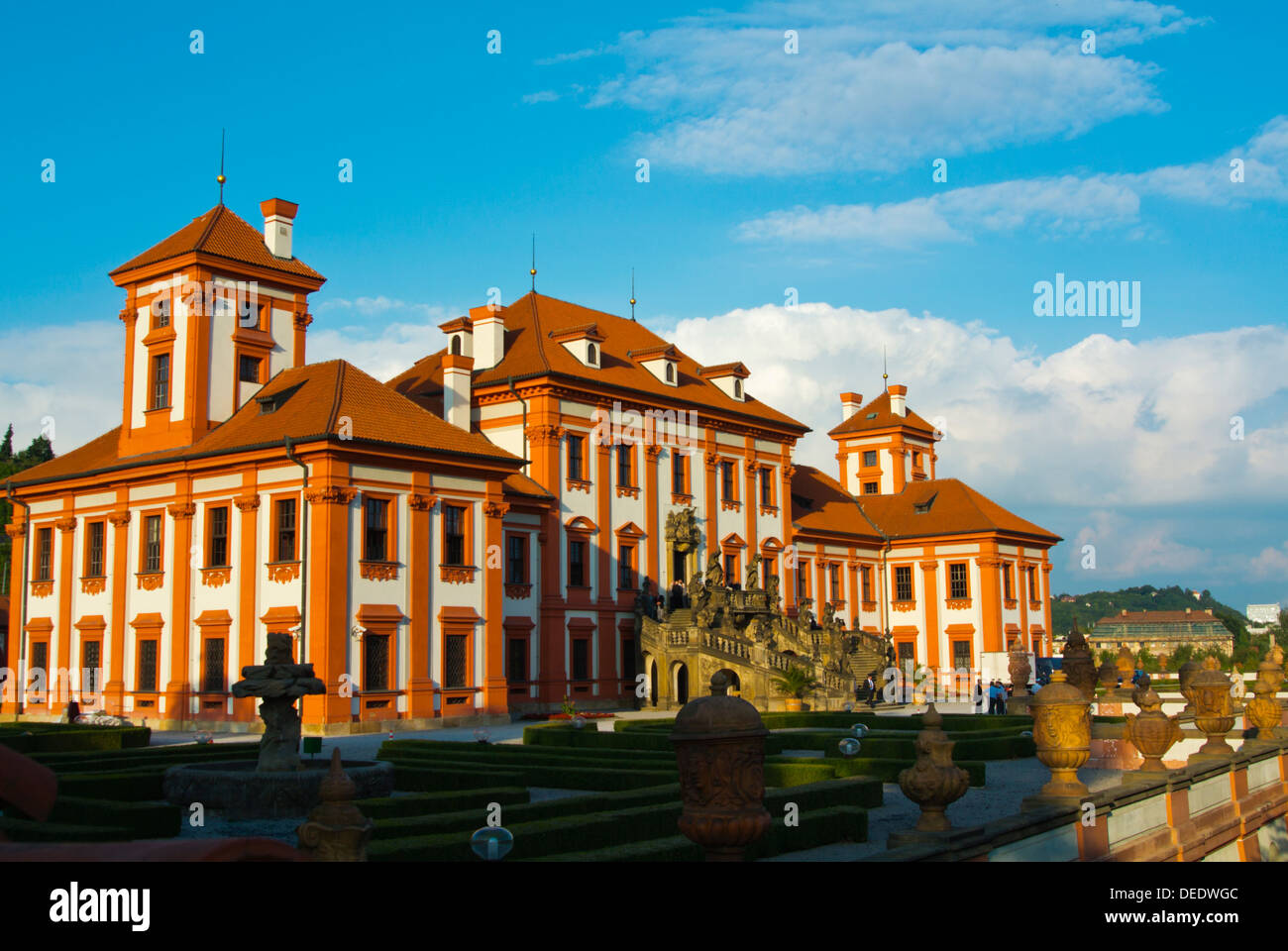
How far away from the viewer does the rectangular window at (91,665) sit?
40031 mm

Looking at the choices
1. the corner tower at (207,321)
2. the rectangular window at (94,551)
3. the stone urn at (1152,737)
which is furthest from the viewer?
the rectangular window at (94,551)

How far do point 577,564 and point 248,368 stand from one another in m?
13.7

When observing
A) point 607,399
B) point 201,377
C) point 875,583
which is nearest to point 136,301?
point 201,377

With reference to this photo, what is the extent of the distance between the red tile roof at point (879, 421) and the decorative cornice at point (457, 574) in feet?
137

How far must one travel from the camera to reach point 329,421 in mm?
34750

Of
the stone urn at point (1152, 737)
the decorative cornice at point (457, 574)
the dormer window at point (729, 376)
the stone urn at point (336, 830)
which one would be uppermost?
the dormer window at point (729, 376)

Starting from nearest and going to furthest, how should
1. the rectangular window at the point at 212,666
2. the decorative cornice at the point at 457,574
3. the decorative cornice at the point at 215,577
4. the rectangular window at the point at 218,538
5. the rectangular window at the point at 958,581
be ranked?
the rectangular window at the point at 212,666
the decorative cornice at the point at 215,577
the rectangular window at the point at 218,538
the decorative cornice at the point at 457,574
the rectangular window at the point at 958,581

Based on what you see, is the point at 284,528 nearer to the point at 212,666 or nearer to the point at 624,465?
the point at 212,666

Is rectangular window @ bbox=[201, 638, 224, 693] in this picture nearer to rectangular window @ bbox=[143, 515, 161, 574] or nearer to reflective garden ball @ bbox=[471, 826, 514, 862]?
rectangular window @ bbox=[143, 515, 161, 574]

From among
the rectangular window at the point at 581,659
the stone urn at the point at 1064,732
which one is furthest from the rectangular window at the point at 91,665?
the stone urn at the point at 1064,732

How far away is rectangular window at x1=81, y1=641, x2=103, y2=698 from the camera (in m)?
40.0

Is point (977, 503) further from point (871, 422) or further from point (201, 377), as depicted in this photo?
point (201, 377)

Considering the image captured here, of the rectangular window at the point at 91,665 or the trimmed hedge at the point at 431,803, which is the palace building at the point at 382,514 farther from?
the trimmed hedge at the point at 431,803

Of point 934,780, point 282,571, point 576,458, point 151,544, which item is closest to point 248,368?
point 151,544
